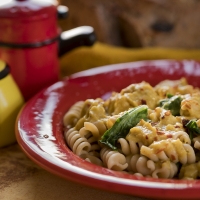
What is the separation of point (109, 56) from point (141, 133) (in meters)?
1.16

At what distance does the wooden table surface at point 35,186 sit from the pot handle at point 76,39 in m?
0.68

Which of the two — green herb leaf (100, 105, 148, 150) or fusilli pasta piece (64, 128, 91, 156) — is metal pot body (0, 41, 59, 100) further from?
green herb leaf (100, 105, 148, 150)

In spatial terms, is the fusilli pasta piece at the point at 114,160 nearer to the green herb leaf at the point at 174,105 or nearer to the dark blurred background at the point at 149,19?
the green herb leaf at the point at 174,105

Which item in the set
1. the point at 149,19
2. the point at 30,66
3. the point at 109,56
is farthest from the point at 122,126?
the point at 149,19

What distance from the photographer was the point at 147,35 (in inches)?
108

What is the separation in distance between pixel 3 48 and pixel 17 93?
25 cm

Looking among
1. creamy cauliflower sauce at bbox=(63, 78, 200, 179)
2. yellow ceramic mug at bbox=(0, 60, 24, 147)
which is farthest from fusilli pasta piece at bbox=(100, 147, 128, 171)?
yellow ceramic mug at bbox=(0, 60, 24, 147)

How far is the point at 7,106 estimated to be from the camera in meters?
1.71

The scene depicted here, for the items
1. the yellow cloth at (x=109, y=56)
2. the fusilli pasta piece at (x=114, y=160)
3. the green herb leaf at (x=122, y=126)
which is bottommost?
the yellow cloth at (x=109, y=56)

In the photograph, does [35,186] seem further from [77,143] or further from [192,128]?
[192,128]

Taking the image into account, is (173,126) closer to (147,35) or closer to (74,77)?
(74,77)

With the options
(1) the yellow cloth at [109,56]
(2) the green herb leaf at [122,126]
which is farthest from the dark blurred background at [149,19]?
(2) the green herb leaf at [122,126]

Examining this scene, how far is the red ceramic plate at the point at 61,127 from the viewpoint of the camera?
1.14 meters

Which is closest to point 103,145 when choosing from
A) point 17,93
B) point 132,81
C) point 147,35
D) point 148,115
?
point 148,115
